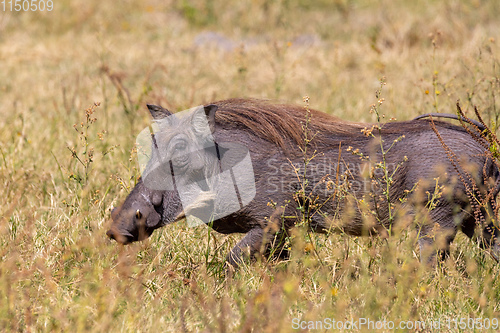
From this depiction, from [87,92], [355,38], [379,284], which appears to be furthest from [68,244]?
[355,38]

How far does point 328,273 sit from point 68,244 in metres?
1.38

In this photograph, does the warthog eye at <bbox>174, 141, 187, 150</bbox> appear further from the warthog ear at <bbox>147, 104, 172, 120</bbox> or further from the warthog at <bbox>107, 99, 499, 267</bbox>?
the warthog ear at <bbox>147, 104, 172, 120</bbox>

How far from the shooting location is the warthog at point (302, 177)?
9.94ft

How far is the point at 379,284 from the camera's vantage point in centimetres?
259

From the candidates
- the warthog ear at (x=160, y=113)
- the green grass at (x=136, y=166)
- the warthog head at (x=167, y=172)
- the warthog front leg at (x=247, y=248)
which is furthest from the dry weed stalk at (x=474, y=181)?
the warthog ear at (x=160, y=113)

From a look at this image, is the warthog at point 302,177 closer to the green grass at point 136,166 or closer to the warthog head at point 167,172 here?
the warthog head at point 167,172

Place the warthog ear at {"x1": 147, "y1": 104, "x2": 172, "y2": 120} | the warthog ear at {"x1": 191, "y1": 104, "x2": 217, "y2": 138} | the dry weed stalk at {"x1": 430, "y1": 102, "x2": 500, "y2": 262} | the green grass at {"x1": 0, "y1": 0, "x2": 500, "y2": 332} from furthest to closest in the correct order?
the warthog ear at {"x1": 147, "y1": 104, "x2": 172, "y2": 120} < the warthog ear at {"x1": 191, "y1": 104, "x2": 217, "y2": 138} < the dry weed stalk at {"x1": 430, "y1": 102, "x2": 500, "y2": 262} < the green grass at {"x1": 0, "y1": 0, "x2": 500, "y2": 332}

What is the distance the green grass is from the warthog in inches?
6.1

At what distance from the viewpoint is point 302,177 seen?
3240 millimetres

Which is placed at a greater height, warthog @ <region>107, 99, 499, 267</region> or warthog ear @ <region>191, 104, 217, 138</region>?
warthog ear @ <region>191, 104, 217, 138</region>

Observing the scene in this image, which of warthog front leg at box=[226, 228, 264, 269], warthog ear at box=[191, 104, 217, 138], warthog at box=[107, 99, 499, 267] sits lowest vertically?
warthog front leg at box=[226, 228, 264, 269]

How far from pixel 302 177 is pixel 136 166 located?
1.26 metres

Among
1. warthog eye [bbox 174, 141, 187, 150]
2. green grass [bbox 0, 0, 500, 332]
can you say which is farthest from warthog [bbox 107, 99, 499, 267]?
green grass [bbox 0, 0, 500, 332]

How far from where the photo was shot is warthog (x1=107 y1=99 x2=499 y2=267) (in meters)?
3.03
